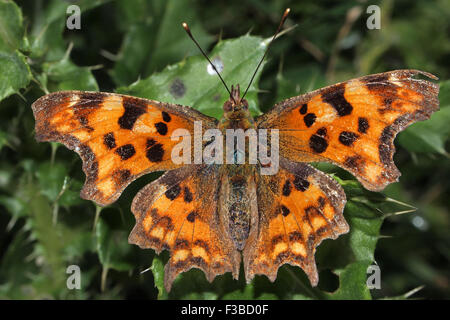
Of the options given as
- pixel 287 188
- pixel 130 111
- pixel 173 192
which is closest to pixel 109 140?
pixel 130 111

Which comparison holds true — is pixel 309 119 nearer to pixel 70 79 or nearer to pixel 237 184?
pixel 237 184

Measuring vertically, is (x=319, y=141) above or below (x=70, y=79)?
below

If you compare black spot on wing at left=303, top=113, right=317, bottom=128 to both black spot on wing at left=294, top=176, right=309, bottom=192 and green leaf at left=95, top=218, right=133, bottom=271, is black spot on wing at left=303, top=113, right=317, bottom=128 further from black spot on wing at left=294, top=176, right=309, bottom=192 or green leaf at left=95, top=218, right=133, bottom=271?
green leaf at left=95, top=218, right=133, bottom=271

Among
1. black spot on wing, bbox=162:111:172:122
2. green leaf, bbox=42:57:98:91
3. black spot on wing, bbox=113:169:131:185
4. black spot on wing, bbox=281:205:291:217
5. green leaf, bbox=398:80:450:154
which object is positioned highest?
green leaf, bbox=42:57:98:91

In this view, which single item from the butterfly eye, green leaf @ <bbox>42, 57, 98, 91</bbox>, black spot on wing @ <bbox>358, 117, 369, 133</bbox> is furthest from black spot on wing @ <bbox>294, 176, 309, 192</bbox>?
green leaf @ <bbox>42, 57, 98, 91</bbox>

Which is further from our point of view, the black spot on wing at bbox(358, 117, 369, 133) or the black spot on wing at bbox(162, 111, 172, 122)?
the black spot on wing at bbox(162, 111, 172, 122)

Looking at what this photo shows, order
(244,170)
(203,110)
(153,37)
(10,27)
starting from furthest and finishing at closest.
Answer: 1. (153,37)
2. (203,110)
3. (10,27)
4. (244,170)

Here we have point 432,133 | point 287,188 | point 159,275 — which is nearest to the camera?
point 159,275
